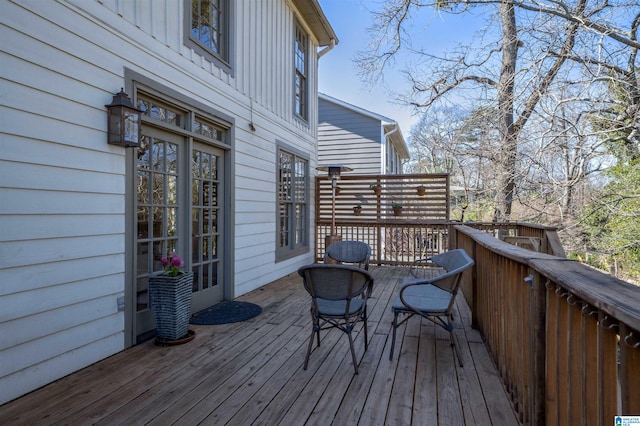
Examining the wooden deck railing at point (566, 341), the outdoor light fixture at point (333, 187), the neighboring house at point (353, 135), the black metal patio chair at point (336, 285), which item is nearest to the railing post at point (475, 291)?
the wooden deck railing at point (566, 341)

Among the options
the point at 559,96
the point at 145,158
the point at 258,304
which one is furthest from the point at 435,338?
the point at 559,96

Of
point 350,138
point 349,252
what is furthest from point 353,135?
point 349,252

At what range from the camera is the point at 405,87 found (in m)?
8.34

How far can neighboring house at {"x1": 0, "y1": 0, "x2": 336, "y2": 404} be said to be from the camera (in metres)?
2.13

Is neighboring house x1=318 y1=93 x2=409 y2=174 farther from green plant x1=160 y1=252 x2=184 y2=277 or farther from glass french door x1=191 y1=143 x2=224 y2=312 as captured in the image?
green plant x1=160 y1=252 x2=184 y2=277

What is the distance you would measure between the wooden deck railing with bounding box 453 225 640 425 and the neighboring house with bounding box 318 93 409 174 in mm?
8031

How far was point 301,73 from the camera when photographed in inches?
267

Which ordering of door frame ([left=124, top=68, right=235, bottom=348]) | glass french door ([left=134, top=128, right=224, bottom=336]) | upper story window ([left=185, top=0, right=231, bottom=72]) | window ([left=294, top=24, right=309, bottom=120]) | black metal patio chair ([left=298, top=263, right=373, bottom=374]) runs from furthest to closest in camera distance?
window ([left=294, top=24, right=309, bottom=120])
upper story window ([left=185, top=0, right=231, bottom=72])
glass french door ([left=134, top=128, right=224, bottom=336])
door frame ([left=124, top=68, right=235, bottom=348])
black metal patio chair ([left=298, top=263, right=373, bottom=374])

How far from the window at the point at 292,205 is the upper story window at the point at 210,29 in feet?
6.05

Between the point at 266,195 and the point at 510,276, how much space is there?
3886mm

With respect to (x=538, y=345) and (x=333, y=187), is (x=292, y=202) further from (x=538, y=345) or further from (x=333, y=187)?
(x=538, y=345)

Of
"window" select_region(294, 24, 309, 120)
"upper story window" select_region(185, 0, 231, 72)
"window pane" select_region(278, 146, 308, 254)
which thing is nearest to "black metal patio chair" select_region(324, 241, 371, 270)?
"window pane" select_region(278, 146, 308, 254)

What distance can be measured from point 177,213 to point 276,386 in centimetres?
210

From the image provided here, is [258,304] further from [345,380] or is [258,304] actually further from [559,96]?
[559,96]
